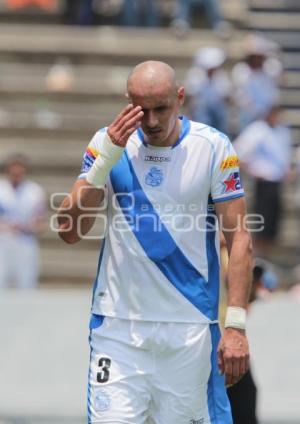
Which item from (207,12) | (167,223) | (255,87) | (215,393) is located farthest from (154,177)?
(207,12)

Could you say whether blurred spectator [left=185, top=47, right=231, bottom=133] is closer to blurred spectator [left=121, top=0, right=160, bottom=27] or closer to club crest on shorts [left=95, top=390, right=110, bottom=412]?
blurred spectator [left=121, top=0, right=160, bottom=27]

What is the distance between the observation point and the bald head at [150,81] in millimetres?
5125

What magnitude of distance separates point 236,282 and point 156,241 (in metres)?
0.41

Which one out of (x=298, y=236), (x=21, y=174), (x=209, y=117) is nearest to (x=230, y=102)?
(x=209, y=117)

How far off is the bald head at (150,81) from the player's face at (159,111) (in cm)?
2

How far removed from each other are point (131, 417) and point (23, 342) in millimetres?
4879

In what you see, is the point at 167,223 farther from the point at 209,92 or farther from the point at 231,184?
the point at 209,92

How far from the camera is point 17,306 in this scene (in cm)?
1061

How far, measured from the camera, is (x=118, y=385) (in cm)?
526

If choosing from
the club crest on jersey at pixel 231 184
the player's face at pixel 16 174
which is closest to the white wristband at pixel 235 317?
the club crest on jersey at pixel 231 184

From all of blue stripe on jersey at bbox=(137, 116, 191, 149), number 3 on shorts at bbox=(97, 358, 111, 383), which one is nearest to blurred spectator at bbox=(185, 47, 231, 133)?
blue stripe on jersey at bbox=(137, 116, 191, 149)

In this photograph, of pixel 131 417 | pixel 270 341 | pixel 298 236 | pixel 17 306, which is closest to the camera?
pixel 131 417

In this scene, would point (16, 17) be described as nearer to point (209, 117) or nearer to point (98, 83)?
point (98, 83)

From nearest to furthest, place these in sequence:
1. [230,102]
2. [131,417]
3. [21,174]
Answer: [131,417]
[21,174]
[230,102]
